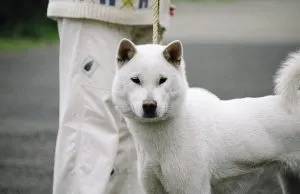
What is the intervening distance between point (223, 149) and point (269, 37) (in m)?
14.7

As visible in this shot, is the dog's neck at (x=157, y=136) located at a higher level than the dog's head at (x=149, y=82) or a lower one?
lower

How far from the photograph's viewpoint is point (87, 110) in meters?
5.68

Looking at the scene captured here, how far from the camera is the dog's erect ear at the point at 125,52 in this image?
195 inches

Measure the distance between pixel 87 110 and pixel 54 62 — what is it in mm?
10163

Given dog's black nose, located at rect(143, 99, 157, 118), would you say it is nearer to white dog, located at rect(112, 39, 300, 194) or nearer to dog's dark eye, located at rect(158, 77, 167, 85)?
white dog, located at rect(112, 39, 300, 194)

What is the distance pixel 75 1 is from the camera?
18.5ft

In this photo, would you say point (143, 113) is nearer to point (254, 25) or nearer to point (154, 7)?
point (154, 7)

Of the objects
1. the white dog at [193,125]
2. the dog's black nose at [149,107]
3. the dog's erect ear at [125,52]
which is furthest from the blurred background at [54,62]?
the dog's erect ear at [125,52]

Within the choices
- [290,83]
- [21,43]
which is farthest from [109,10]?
[21,43]

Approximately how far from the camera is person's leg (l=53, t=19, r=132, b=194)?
566 centimetres

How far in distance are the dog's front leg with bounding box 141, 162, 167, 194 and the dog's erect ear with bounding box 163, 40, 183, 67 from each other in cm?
59

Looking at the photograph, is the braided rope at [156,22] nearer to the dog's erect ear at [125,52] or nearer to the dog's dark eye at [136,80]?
the dog's erect ear at [125,52]

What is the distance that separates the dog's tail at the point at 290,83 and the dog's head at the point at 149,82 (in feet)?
2.26

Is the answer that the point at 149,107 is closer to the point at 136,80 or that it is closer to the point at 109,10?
the point at 136,80
